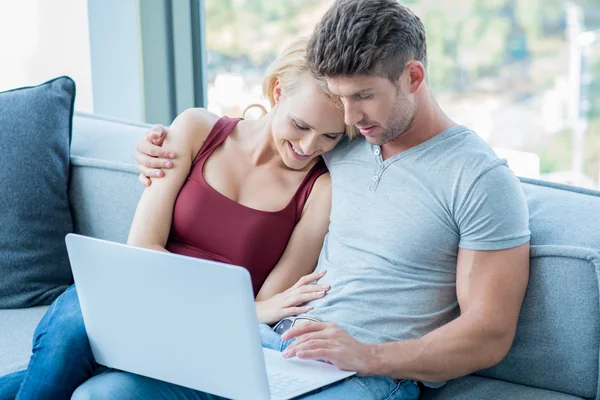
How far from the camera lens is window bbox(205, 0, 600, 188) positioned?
3246 millimetres

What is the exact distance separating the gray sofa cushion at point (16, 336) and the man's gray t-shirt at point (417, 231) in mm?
653

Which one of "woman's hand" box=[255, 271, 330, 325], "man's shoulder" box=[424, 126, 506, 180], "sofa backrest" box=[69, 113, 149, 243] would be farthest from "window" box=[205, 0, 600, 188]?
"man's shoulder" box=[424, 126, 506, 180]

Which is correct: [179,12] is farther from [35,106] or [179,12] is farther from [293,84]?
[293,84]

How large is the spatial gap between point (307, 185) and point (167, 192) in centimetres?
30

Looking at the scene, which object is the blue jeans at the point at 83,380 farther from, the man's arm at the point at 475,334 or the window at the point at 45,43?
the window at the point at 45,43

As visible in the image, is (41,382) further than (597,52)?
No

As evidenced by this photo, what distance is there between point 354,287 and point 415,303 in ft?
0.40

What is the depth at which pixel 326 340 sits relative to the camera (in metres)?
1.39

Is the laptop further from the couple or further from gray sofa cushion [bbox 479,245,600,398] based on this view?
gray sofa cushion [bbox 479,245,600,398]

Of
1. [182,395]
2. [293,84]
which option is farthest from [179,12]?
[182,395]

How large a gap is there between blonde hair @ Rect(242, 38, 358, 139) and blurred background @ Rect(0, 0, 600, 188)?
6.9 inches

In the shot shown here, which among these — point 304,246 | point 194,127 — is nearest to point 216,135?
point 194,127

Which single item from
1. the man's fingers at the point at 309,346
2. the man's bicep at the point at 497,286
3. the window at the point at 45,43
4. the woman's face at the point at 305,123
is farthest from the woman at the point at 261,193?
the window at the point at 45,43

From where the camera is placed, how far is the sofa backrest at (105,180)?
2008mm
